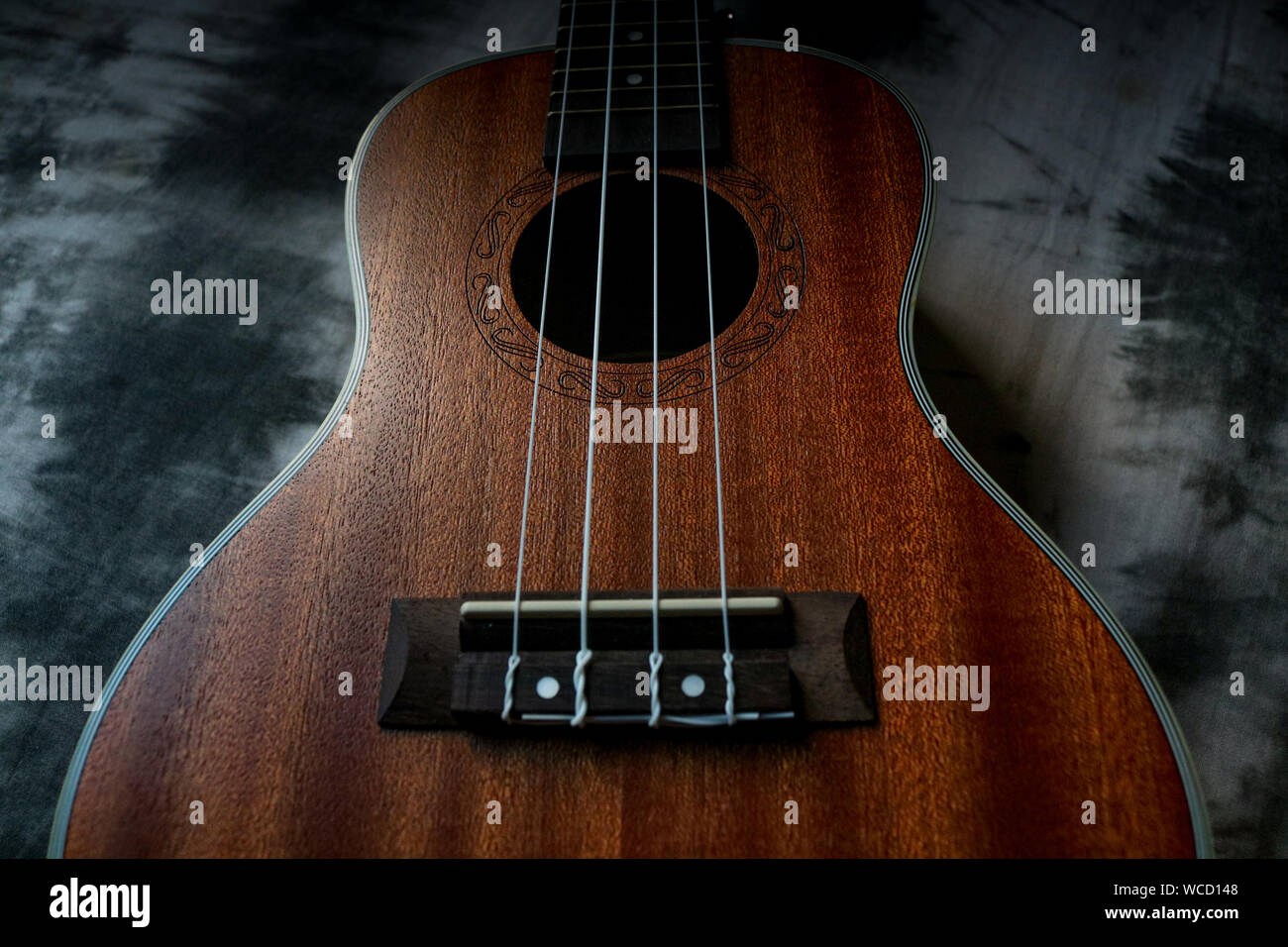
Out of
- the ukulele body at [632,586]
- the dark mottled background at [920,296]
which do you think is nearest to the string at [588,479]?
the ukulele body at [632,586]

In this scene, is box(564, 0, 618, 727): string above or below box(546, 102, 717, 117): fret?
below

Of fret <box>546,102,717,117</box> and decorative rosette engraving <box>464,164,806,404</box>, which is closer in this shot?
decorative rosette engraving <box>464,164,806,404</box>

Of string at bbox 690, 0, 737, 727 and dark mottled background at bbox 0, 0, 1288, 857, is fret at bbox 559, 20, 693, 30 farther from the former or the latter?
dark mottled background at bbox 0, 0, 1288, 857

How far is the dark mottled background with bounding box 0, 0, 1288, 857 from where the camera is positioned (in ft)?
3.61

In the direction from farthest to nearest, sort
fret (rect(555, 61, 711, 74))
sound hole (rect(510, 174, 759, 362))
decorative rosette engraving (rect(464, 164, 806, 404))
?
fret (rect(555, 61, 711, 74)), sound hole (rect(510, 174, 759, 362)), decorative rosette engraving (rect(464, 164, 806, 404))

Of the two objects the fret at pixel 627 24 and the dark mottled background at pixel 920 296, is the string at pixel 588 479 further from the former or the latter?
the dark mottled background at pixel 920 296

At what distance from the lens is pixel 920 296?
133cm

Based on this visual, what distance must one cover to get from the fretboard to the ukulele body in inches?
2.8

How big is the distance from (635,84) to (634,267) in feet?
0.70

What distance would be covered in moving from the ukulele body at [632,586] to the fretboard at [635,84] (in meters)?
0.07

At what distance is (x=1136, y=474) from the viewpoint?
1.17 m

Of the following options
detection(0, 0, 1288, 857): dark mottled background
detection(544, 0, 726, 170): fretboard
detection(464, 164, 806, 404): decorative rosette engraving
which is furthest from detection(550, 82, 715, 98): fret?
detection(0, 0, 1288, 857): dark mottled background

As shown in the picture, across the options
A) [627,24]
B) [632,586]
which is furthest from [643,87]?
[632,586]

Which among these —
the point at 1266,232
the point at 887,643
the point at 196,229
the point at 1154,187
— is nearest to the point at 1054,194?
the point at 1154,187
